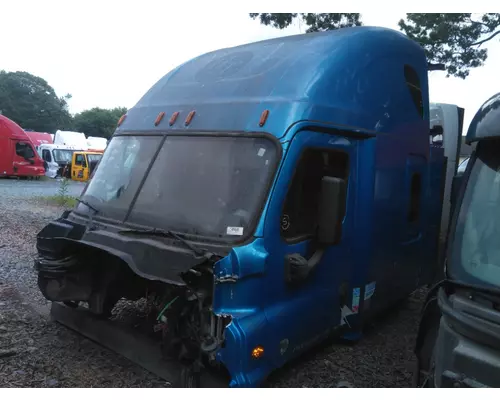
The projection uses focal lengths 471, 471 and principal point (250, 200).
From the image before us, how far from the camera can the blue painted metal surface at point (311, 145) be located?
3.50 metres

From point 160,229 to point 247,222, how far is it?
75cm

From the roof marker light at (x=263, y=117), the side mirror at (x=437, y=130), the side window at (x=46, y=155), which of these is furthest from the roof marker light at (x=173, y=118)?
the side window at (x=46, y=155)

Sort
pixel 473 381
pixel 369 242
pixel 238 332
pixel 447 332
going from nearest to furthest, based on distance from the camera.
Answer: pixel 473 381, pixel 447 332, pixel 238 332, pixel 369 242

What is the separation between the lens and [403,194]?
17.5ft

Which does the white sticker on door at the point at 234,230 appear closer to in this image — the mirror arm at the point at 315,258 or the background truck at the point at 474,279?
the mirror arm at the point at 315,258

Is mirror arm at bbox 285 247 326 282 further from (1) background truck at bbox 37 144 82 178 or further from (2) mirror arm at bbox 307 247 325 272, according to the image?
(1) background truck at bbox 37 144 82 178

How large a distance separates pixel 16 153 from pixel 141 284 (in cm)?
2310

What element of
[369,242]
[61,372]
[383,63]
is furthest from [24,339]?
[383,63]

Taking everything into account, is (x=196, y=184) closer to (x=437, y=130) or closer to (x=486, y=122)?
(x=486, y=122)

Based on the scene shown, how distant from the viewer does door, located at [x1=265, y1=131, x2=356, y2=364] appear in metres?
3.68

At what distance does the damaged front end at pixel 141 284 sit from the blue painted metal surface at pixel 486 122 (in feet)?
6.06

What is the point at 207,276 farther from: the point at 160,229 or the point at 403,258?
the point at 403,258

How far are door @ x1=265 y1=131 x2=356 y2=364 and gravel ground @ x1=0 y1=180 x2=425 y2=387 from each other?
1.17 ft

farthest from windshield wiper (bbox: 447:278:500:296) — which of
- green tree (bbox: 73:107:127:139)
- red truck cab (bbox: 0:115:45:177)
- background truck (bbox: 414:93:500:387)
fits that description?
green tree (bbox: 73:107:127:139)
